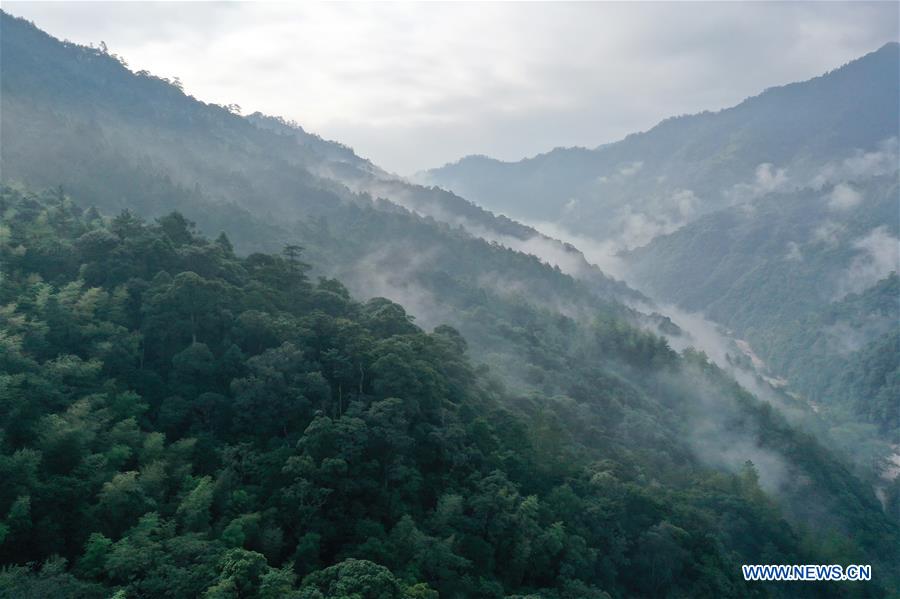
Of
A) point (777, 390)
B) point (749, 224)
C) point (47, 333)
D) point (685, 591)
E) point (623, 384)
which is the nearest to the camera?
point (47, 333)

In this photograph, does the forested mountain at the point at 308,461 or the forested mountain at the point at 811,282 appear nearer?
the forested mountain at the point at 308,461

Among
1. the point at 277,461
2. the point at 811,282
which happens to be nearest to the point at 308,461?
the point at 277,461

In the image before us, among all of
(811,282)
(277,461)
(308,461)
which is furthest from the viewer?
(811,282)

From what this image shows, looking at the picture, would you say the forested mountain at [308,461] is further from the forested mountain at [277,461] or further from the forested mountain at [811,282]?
the forested mountain at [811,282]

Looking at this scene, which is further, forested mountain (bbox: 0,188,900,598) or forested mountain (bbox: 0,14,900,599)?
forested mountain (bbox: 0,14,900,599)

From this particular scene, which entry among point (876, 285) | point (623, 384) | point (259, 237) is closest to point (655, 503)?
point (623, 384)

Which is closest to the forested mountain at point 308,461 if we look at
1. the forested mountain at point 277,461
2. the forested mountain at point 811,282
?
the forested mountain at point 277,461

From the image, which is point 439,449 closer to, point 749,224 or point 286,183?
point 286,183

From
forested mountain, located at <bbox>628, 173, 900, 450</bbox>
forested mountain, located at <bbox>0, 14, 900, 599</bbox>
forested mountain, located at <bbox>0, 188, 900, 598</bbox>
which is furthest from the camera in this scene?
forested mountain, located at <bbox>628, 173, 900, 450</bbox>

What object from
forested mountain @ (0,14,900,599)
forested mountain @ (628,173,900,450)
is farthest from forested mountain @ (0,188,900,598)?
forested mountain @ (628,173,900,450)

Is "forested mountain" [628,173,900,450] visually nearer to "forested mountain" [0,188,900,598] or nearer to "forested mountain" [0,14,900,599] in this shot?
"forested mountain" [0,14,900,599]

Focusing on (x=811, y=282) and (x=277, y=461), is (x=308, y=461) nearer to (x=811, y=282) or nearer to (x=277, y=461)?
(x=277, y=461)
